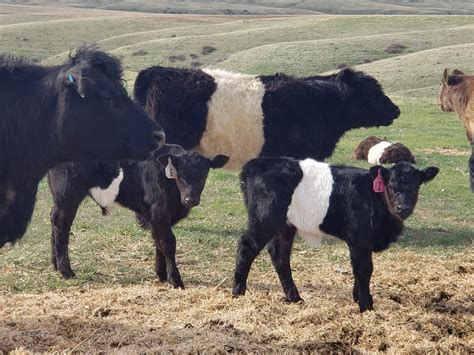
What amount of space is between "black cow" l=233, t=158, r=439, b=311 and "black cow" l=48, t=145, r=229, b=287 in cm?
78

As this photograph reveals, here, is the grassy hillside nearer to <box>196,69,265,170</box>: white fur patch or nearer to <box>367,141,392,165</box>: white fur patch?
<box>367,141,392,165</box>: white fur patch

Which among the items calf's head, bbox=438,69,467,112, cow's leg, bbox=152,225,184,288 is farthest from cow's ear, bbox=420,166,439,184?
calf's head, bbox=438,69,467,112

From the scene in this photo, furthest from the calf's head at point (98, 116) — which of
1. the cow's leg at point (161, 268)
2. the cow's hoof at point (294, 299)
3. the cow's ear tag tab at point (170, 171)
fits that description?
the cow's leg at point (161, 268)

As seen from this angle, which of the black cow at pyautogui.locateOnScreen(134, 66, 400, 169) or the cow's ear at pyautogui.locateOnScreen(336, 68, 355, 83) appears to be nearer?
the black cow at pyautogui.locateOnScreen(134, 66, 400, 169)

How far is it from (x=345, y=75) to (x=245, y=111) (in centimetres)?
192

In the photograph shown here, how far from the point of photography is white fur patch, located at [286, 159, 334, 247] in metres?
7.31

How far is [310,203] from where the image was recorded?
288 inches

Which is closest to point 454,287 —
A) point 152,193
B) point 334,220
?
point 334,220

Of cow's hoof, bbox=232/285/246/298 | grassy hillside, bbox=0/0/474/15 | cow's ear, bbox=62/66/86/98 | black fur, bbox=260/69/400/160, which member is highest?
cow's ear, bbox=62/66/86/98

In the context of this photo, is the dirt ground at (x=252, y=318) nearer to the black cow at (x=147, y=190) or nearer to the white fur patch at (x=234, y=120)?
the black cow at (x=147, y=190)

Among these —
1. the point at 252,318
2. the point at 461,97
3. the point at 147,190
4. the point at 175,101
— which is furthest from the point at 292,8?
the point at 252,318

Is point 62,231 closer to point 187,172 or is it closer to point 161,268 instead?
point 161,268

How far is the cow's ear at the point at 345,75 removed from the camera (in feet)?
37.7

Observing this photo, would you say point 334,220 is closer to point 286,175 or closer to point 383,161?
point 286,175
